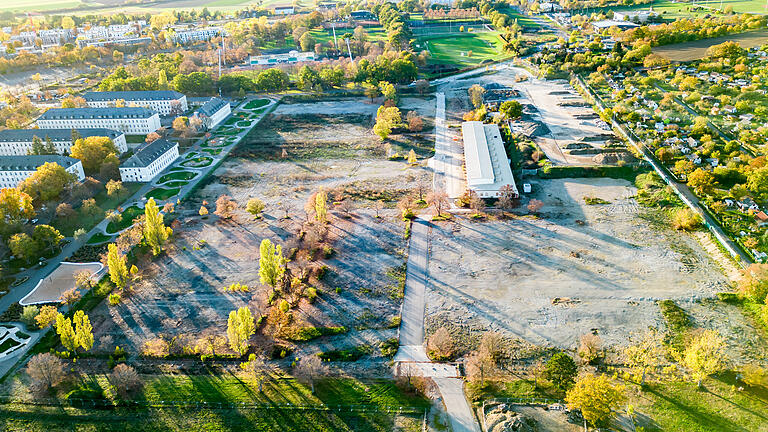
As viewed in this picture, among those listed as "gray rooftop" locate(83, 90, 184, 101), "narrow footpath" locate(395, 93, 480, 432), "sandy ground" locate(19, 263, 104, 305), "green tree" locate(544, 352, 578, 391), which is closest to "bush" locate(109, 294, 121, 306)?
"sandy ground" locate(19, 263, 104, 305)

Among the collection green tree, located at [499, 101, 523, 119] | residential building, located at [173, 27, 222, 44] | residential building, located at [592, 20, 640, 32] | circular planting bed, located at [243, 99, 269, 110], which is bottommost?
green tree, located at [499, 101, 523, 119]

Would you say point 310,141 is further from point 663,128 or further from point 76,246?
point 663,128

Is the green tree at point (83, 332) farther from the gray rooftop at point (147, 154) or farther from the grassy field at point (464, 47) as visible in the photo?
the grassy field at point (464, 47)

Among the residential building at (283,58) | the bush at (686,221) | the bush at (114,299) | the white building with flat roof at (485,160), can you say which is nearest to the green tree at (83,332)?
the bush at (114,299)

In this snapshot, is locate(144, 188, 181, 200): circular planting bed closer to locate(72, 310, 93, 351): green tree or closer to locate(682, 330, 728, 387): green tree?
locate(72, 310, 93, 351): green tree

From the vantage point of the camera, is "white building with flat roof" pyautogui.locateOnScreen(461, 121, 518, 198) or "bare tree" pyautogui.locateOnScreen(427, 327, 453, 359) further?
"white building with flat roof" pyautogui.locateOnScreen(461, 121, 518, 198)

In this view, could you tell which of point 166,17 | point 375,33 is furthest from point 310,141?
point 166,17
